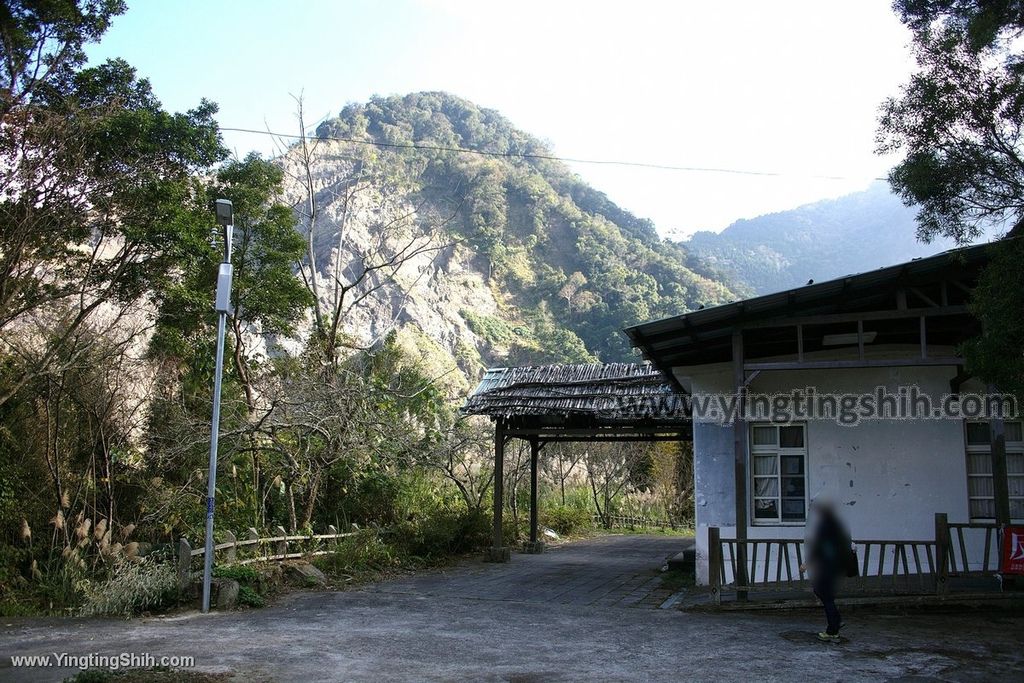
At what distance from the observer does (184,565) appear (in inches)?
369

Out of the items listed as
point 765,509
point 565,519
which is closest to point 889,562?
point 765,509

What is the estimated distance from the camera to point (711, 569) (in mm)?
9109

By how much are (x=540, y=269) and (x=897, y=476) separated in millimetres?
51206

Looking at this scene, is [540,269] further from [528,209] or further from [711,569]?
[711,569]

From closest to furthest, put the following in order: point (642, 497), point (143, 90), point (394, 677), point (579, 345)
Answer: point (394, 677) < point (143, 90) < point (642, 497) < point (579, 345)

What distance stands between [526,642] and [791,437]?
5390 millimetres

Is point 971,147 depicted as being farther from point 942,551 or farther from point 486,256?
point 486,256

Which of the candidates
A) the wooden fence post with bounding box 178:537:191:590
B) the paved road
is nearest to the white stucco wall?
the paved road

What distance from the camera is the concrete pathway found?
34.3 ft

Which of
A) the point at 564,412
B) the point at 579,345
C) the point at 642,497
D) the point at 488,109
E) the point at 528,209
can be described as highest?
the point at 488,109

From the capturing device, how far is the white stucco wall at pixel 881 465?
1021cm

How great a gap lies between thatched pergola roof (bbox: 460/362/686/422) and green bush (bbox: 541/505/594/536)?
22.7 feet

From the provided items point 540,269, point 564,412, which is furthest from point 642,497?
point 540,269

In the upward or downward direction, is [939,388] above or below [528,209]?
below
